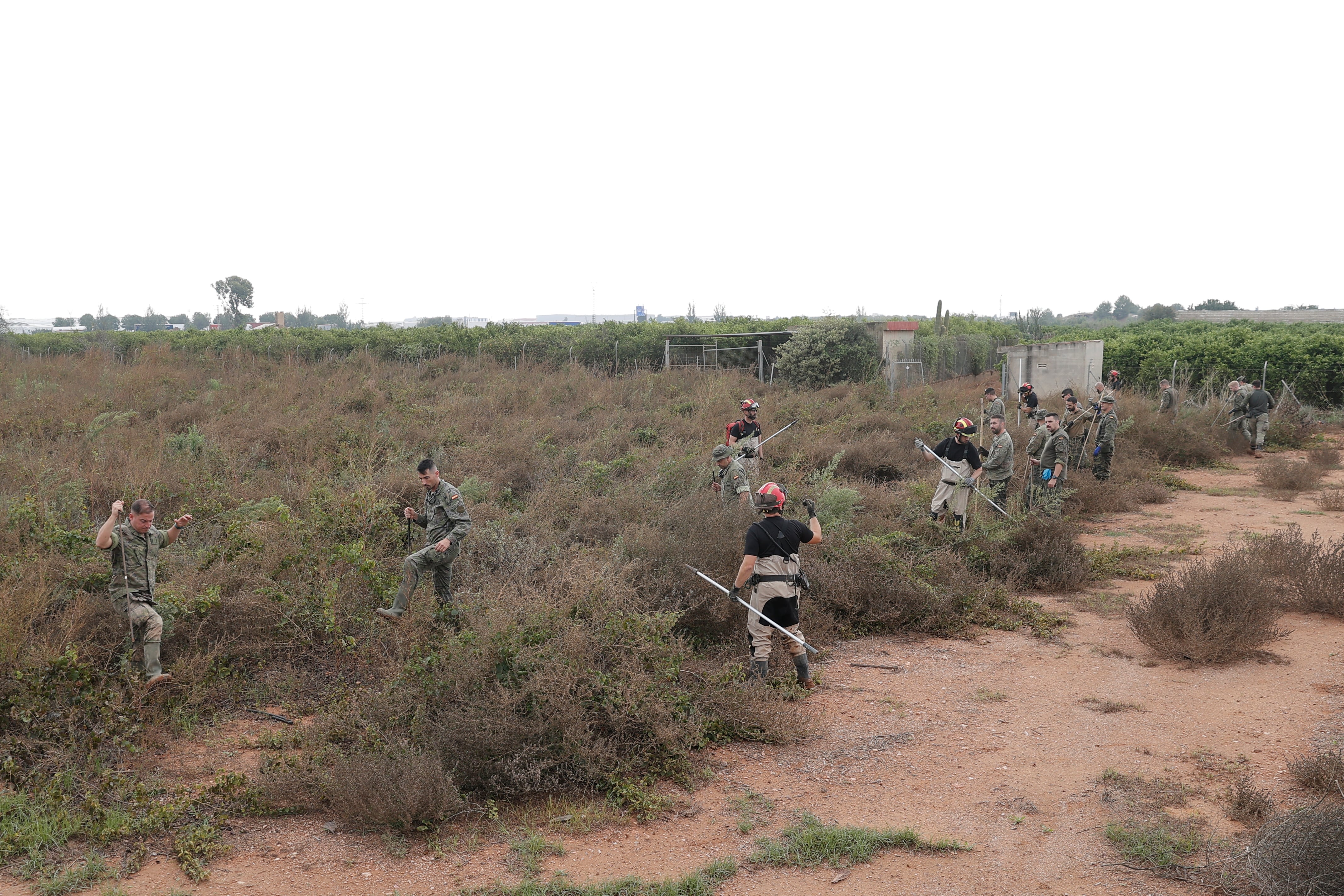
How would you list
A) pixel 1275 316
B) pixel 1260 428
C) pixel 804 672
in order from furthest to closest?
pixel 1275 316 → pixel 1260 428 → pixel 804 672

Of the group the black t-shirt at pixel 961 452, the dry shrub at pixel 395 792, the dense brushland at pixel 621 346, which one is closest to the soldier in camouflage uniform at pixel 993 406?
the black t-shirt at pixel 961 452

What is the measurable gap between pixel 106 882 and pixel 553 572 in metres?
4.06

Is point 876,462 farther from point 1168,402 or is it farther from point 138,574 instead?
point 138,574

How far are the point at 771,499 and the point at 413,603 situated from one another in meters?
3.31

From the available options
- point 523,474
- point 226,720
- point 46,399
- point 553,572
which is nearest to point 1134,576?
point 553,572

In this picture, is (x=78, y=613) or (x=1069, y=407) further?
(x=1069, y=407)

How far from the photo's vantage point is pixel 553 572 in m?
7.94

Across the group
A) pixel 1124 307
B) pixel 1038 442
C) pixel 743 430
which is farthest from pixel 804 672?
pixel 1124 307

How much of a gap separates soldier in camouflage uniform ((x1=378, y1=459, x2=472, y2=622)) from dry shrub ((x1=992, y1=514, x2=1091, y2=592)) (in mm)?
5995

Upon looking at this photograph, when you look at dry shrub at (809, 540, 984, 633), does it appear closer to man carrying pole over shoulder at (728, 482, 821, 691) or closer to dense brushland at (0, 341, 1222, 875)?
dense brushland at (0, 341, 1222, 875)

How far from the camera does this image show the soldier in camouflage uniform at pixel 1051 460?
11.5 metres

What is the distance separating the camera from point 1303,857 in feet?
13.2

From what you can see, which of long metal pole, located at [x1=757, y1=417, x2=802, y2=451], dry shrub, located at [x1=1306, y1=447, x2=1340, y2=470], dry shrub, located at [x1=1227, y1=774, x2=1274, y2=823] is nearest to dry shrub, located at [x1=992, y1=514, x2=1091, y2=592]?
long metal pole, located at [x1=757, y1=417, x2=802, y2=451]

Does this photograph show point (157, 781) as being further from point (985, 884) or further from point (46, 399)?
point (46, 399)
